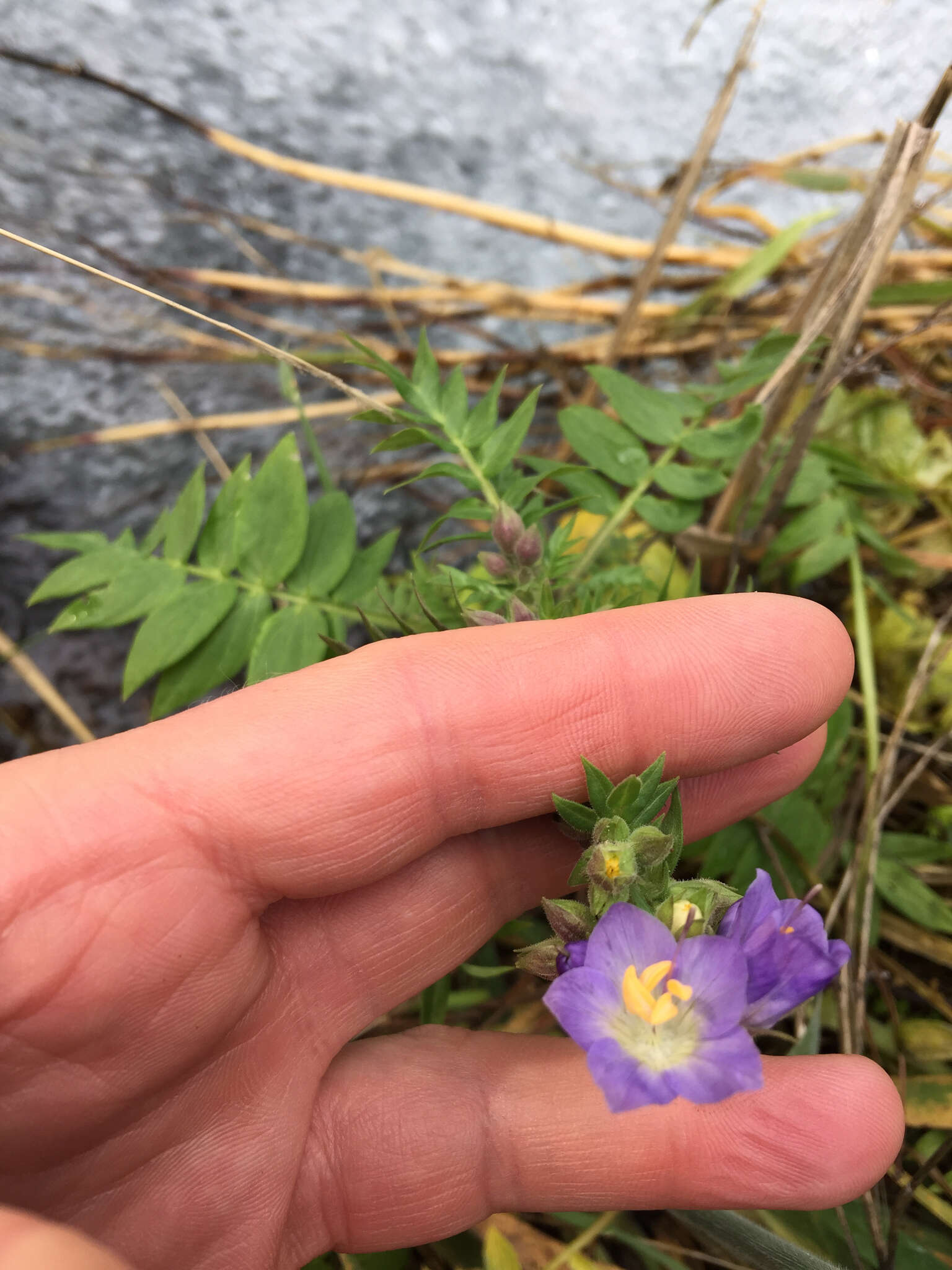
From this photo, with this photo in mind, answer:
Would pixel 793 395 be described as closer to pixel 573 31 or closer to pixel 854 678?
pixel 854 678

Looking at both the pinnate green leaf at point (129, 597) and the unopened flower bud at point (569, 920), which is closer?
the unopened flower bud at point (569, 920)

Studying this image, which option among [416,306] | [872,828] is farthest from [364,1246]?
[416,306]

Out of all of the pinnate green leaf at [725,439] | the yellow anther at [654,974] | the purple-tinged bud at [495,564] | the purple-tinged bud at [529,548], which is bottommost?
the yellow anther at [654,974]

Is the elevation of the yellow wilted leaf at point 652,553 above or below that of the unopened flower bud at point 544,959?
above

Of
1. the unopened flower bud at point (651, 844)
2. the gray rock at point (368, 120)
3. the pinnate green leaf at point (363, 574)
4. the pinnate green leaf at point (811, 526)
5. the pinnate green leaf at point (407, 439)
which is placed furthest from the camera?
the gray rock at point (368, 120)

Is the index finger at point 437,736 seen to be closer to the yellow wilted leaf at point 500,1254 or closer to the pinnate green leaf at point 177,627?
the pinnate green leaf at point 177,627

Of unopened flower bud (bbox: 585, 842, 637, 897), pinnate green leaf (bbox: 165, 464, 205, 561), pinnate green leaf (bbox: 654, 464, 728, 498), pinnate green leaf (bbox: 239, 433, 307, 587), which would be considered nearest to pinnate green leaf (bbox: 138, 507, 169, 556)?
pinnate green leaf (bbox: 165, 464, 205, 561)

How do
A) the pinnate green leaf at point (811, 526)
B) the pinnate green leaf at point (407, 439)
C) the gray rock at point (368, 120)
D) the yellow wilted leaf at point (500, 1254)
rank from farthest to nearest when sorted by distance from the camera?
the gray rock at point (368, 120)
the pinnate green leaf at point (811, 526)
the pinnate green leaf at point (407, 439)
the yellow wilted leaf at point (500, 1254)

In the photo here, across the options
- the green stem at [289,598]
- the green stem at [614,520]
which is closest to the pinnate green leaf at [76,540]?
the green stem at [289,598]
